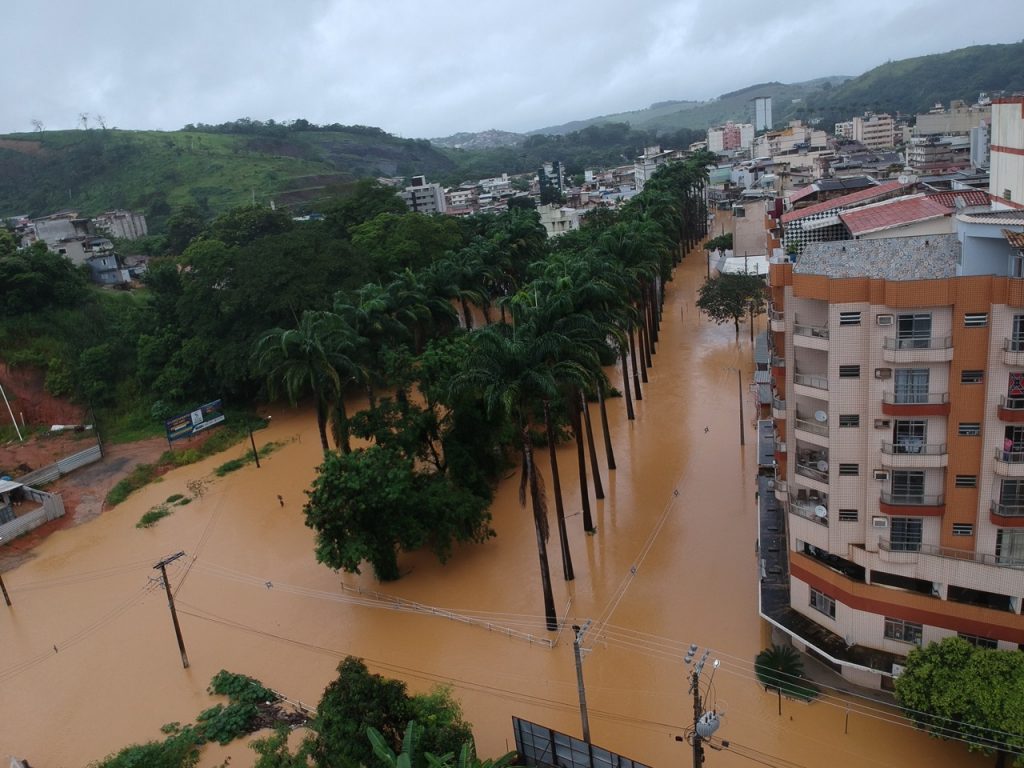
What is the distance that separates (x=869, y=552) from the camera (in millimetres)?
17000

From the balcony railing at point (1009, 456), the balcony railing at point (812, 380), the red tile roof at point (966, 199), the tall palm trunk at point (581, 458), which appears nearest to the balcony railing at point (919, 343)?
→ the balcony railing at point (812, 380)

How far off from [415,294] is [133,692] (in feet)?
77.8

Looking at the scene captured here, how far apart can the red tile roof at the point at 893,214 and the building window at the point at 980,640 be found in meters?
11.7

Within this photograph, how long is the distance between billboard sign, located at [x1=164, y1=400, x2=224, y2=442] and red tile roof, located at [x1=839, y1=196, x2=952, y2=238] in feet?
Result: 112

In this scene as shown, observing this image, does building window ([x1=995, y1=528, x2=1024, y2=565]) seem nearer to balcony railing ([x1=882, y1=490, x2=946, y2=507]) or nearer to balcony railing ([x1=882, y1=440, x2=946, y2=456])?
balcony railing ([x1=882, y1=490, x2=946, y2=507])

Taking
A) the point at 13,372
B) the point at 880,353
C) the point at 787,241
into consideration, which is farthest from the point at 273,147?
the point at 880,353

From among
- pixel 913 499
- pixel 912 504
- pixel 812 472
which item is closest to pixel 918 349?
pixel 913 499

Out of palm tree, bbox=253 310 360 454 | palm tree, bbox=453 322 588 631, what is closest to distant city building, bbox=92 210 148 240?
palm tree, bbox=253 310 360 454

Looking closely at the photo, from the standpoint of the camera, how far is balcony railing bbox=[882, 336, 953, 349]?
1520 centimetres

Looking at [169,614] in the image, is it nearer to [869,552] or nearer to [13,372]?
[869,552]

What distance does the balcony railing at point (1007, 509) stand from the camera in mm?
15325

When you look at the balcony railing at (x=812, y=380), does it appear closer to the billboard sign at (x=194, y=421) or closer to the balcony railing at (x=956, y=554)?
the balcony railing at (x=956, y=554)

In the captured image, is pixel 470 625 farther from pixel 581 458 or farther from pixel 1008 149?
pixel 1008 149

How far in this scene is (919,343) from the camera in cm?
1541
